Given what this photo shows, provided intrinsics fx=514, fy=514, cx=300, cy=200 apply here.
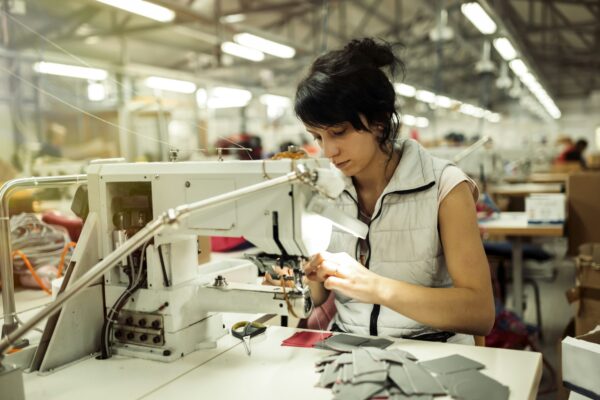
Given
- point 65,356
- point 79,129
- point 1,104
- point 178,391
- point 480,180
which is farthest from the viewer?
point 79,129

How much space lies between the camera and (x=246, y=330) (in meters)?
1.18

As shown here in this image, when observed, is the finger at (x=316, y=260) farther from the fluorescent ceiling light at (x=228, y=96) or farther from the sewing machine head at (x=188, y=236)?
the fluorescent ceiling light at (x=228, y=96)

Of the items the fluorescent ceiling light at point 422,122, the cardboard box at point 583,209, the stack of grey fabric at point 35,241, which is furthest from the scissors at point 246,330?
the fluorescent ceiling light at point 422,122

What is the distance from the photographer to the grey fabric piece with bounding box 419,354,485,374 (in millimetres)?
946

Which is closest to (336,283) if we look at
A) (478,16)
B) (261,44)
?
(478,16)

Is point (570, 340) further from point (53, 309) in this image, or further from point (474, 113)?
point (474, 113)

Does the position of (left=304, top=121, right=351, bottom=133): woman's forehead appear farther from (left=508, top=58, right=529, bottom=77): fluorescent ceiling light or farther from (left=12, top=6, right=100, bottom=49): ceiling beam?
(left=508, top=58, right=529, bottom=77): fluorescent ceiling light

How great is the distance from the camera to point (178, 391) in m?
0.94

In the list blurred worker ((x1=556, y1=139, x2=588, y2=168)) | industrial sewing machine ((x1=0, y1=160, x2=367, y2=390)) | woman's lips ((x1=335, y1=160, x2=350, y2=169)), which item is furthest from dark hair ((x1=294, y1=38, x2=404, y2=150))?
blurred worker ((x1=556, y1=139, x2=588, y2=168))

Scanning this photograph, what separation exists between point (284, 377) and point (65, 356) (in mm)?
476

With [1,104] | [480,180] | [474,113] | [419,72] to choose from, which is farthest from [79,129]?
[474,113]

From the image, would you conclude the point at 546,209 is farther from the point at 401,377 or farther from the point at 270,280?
the point at 401,377

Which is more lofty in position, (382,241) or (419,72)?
(419,72)

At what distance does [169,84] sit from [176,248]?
514 cm
